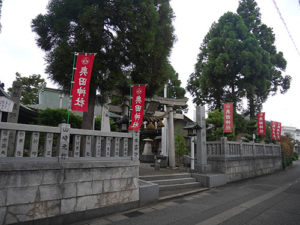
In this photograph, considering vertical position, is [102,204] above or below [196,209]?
above

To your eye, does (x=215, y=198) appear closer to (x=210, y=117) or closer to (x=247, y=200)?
(x=247, y=200)

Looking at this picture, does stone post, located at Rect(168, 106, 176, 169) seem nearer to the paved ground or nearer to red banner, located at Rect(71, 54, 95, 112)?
Answer: the paved ground

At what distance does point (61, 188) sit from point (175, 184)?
19.5 ft

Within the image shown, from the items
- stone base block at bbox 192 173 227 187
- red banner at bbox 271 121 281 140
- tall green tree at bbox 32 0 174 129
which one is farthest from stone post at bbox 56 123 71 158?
red banner at bbox 271 121 281 140

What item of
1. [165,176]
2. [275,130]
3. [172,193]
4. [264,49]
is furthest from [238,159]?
[264,49]

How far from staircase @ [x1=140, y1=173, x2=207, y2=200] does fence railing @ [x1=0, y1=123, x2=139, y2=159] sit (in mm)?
2944

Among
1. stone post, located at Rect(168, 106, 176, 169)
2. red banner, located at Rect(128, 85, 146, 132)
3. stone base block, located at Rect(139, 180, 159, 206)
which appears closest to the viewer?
stone base block, located at Rect(139, 180, 159, 206)

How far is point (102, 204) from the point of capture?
17.7ft

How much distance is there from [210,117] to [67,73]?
1571 cm

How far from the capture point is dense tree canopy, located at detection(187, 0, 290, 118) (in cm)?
1977

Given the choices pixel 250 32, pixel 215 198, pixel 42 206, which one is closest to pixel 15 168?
pixel 42 206

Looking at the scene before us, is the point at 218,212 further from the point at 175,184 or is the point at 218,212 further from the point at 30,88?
the point at 30,88

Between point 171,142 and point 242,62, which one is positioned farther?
point 242,62

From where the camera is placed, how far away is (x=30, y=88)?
23656mm
